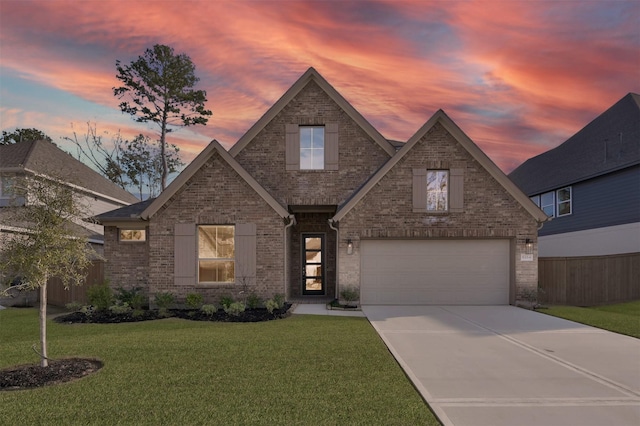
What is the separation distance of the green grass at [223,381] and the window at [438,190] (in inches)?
230

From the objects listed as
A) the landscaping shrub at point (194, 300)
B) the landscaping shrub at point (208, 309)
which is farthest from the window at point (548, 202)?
the landscaping shrub at point (194, 300)

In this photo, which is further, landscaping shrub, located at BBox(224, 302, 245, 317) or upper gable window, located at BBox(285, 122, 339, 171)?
upper gable window, located at BBox(285, 122, 339, 171)

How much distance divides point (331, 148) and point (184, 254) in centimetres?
654

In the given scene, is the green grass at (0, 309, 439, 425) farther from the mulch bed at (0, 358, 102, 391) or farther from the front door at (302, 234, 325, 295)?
the front door at (302, 234, 325, 295)

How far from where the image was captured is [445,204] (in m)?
13.0

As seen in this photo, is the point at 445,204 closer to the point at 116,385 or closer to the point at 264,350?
the point at 264,350

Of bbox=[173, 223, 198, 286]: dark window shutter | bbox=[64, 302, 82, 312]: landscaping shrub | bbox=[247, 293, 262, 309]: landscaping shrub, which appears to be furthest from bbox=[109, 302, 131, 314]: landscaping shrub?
bbox=[247, 293, 262, 309]: landscaping shrub

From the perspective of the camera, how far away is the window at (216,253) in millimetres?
12211

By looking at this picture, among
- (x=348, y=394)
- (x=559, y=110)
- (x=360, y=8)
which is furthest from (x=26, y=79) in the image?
(x=559, y=110)

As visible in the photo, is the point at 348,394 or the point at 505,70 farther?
the point at 505,70

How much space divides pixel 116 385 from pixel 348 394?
3.22 metres

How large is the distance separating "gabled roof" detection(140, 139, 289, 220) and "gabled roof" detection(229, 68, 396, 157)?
7.59ft

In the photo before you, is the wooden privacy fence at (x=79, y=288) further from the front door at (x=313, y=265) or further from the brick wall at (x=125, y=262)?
the front door at (x=313, y=265)

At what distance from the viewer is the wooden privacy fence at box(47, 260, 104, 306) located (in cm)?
1352
